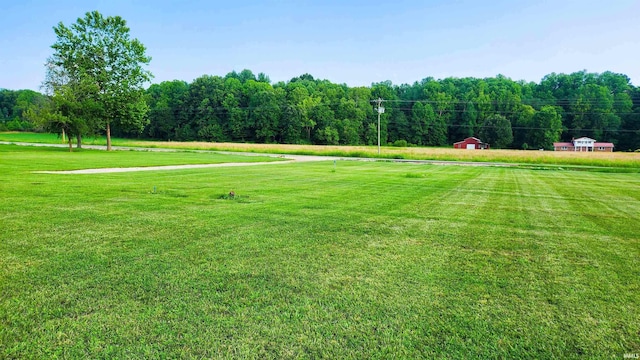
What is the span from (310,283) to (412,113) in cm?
9008

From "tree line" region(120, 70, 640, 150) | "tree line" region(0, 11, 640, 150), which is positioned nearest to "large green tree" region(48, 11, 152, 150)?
"tree line" region(0, 11, 640, 150)

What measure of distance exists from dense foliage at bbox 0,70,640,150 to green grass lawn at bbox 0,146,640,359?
233 ft

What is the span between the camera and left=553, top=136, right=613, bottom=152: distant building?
238ft

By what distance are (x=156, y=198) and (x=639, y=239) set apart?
9.43 m

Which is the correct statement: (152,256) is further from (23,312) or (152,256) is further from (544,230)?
(544,230)

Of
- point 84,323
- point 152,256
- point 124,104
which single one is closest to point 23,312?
point 84,323

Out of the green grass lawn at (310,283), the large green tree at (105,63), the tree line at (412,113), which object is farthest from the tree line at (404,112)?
the green grass lawn at (310,283)

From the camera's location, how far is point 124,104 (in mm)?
37656

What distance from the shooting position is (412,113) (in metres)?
88.3

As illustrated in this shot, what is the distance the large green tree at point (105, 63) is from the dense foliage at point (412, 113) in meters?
40.8

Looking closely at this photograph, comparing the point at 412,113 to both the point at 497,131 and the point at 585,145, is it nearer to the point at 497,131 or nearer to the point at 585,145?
the point at 497,131

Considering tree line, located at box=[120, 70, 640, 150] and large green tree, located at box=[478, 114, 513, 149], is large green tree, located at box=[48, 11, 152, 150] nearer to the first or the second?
tree line, located at box=[120, 70, 640, 150]

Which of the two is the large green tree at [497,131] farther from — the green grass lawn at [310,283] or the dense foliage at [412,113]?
the green grass lawn at [310,283]

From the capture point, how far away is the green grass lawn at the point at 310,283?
251cm
